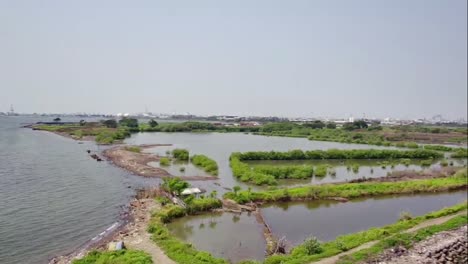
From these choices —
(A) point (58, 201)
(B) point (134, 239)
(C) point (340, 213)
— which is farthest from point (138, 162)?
(B) point (134, 239)

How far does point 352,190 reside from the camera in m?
33.0

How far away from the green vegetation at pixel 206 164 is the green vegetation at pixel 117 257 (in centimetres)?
2368

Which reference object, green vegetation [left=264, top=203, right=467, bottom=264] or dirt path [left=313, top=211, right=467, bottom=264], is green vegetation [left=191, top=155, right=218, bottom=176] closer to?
green vegetation [left=264, top=203, right=467, bottom=264]

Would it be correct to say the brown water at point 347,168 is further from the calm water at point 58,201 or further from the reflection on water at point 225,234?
the reflection on water at point 225,234

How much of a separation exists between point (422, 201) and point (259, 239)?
18.9m

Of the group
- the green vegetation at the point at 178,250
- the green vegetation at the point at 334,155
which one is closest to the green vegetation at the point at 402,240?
the green vegetation at the point at 178,250

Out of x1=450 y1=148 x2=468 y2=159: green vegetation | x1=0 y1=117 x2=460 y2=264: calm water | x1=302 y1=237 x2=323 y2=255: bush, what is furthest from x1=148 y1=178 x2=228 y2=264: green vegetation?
x1=450 y1=148 x2=468 y2=159: green vegetation

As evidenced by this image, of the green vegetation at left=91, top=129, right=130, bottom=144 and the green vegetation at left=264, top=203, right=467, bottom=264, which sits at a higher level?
the green vegetation at left=91, top=129, right=130, bottom=144

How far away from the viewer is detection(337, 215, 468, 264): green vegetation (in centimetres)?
1690

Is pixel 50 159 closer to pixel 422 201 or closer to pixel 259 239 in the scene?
pixel 259 239

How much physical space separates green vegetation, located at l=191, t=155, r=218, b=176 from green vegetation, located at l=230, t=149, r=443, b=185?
212 centimetres

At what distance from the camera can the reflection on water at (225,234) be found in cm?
1906

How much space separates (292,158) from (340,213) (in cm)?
2568

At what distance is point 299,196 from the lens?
1196 inches
